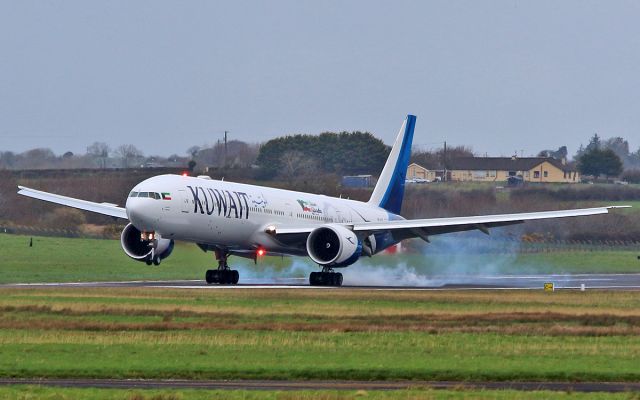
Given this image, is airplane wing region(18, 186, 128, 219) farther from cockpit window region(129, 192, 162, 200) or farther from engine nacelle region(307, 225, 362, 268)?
engine nacelle region(307, 225, 362, 268)

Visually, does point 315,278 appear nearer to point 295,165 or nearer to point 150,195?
point 150,195

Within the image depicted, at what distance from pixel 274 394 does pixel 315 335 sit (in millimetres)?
11615

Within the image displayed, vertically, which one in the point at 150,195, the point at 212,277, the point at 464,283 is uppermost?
the point at 150,195

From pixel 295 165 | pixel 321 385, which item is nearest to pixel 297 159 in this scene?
pixel 295 165

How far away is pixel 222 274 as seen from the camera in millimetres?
62531

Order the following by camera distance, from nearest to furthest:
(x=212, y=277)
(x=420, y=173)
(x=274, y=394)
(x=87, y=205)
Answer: (x=274, y=394), (x=212, y=277), (x=87, y=205), (x=420, y=173)

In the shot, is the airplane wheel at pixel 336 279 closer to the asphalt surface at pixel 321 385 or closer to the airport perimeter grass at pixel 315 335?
the airport perimeter grass at pixel 315 335

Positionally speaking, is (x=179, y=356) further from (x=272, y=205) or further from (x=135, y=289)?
(x=272, y=205)

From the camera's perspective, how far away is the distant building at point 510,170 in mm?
118438

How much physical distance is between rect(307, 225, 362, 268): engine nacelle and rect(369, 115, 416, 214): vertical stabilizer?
11856mm

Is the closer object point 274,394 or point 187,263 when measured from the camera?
point 274,394

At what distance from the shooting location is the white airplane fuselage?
57.2m

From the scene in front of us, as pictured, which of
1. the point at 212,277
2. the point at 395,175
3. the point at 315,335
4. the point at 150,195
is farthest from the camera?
the point at 395,175

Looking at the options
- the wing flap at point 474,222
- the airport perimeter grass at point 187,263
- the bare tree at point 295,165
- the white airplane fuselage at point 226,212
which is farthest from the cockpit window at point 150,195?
the bare tree at point 295,165
